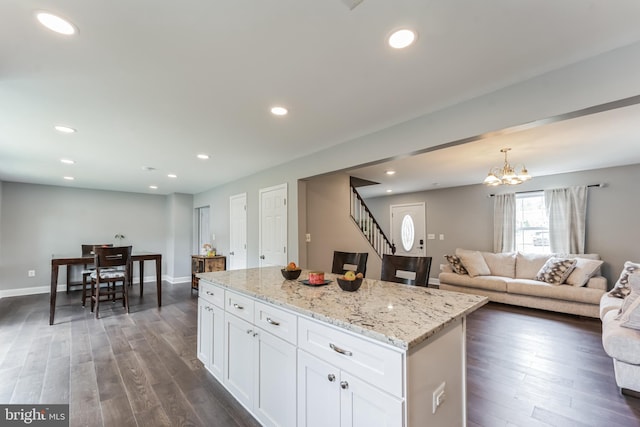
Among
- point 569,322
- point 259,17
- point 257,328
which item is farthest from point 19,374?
point 569,322

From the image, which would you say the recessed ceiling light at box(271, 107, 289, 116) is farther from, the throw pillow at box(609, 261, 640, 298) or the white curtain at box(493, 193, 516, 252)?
the white curtain at box(493, 193, 516, 252)

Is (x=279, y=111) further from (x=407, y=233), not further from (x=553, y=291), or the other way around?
(x=407, y=233)

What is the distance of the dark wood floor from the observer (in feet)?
6.52

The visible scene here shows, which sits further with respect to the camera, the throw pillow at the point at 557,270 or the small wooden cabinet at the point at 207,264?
the small wooden cabinet at the point at 207,264

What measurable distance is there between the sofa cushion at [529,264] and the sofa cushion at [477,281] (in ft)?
1.28

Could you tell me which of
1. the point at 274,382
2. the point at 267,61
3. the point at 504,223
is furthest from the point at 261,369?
the point at 504,223

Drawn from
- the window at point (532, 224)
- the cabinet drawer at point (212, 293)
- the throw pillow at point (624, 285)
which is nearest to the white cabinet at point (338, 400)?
the cabinet drawer at point (212, 293)

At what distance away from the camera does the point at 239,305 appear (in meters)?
2.05

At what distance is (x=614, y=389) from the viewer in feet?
7.49

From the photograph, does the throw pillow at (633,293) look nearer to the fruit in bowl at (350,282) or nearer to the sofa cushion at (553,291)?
the sofa cushion at (553,291)

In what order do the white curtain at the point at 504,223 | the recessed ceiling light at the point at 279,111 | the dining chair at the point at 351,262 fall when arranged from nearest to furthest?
the recessed ceiling light at the point at 279,111
the dining chair at the point at 351,262
the white curtain at the point at 504,223

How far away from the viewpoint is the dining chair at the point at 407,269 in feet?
7.00

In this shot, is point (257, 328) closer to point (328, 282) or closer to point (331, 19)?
point (328, 282)

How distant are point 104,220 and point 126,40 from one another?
6766 millimetres
